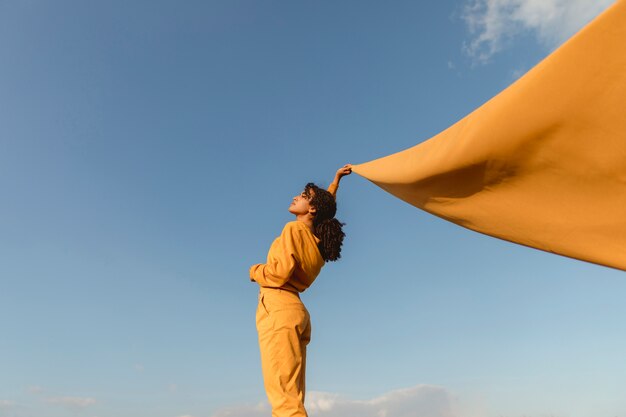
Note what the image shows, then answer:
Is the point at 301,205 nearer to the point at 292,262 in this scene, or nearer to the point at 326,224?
the point at 326,224

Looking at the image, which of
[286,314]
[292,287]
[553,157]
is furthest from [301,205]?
[553,157]

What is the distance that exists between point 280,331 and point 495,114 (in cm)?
211

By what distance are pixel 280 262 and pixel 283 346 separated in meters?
0.62

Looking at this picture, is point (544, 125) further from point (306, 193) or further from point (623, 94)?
point (306, 193)

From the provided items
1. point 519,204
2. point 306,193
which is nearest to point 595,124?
point 519,204

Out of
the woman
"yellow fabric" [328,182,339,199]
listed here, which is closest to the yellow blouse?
the woman

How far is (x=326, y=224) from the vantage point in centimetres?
486

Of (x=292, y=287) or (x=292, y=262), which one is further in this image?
(x=292, y=287)

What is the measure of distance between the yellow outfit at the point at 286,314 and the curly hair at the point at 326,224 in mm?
86

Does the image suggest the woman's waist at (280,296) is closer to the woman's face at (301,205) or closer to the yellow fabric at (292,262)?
the yellow fabric at (292,262)

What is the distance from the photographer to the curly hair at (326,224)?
15.8 feet

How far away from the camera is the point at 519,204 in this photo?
3689mm

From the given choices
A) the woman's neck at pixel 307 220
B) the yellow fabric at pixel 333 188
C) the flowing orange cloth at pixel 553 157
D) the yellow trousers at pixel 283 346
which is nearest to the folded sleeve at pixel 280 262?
the yellow trousers at pixel 283 346

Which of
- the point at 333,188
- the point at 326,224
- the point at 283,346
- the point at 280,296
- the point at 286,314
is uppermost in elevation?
the point at 333,188
